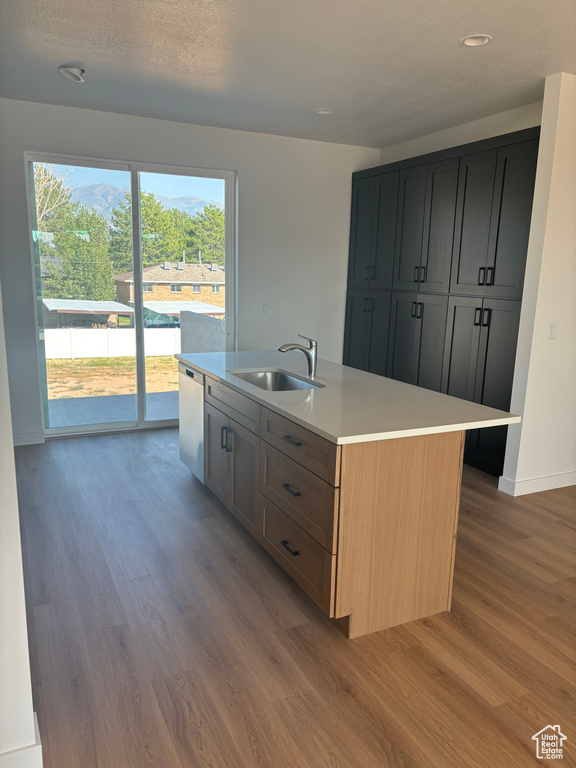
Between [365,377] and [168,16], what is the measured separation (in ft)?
6.85

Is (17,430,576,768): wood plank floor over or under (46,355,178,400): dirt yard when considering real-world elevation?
under

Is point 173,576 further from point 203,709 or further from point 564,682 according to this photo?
point 564,682

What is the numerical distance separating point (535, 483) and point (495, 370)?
0.83 m

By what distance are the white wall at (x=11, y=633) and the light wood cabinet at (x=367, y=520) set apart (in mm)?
1065

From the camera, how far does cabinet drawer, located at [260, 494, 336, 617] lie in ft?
7.08

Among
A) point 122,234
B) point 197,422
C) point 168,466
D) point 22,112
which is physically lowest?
point 168,466

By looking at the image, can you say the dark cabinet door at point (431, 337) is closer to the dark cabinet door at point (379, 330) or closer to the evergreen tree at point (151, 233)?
the dark cabinet door at point (379, 330)

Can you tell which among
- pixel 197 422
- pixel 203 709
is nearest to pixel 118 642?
pixel 203 709

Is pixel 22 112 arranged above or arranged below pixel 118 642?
above

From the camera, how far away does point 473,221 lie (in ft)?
13.5

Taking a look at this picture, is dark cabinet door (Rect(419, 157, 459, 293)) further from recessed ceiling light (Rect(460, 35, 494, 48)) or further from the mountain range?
the mountain range

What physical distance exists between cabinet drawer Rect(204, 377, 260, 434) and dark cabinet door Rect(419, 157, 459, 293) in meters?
2.15

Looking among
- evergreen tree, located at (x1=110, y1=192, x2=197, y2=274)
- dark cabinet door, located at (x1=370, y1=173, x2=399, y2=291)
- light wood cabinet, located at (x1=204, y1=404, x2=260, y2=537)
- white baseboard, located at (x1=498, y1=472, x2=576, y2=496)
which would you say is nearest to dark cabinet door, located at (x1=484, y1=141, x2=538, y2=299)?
dark cabinet door, located at (x1=370, y1=173, x2=399, y2=291)

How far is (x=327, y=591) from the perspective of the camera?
7.07 feet
